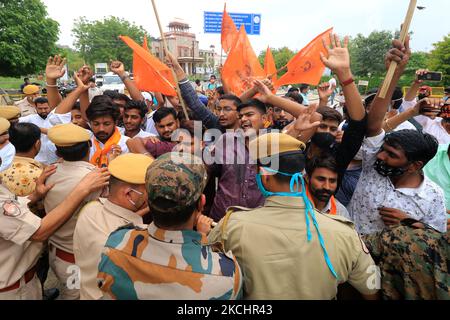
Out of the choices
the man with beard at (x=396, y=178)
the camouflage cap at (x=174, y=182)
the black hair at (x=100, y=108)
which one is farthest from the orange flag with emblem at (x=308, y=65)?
the camouflage cap at (x=174, y=182)

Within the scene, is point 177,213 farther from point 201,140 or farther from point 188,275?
point 201,140

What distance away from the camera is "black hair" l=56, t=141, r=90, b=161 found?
2111 mm

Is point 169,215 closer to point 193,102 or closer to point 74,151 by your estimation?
point 74,151

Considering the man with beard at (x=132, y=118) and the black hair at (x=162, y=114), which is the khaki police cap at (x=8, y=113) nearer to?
the man with beard at (x=132, y=118)

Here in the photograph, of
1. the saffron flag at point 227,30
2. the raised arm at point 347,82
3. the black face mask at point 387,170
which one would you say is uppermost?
the saffron flag at point 227,30

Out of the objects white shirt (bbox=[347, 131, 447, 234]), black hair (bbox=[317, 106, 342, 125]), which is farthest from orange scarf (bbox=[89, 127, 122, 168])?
white shirt (bbox=[347, 131, 447, 234])

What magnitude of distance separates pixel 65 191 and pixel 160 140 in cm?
135

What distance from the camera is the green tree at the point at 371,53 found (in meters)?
43.6

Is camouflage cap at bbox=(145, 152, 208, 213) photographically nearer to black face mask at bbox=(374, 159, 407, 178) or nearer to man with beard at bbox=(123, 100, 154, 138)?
black face mask at bbox=(374, 159, 407, 178)

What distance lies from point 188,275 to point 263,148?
0.80 metres

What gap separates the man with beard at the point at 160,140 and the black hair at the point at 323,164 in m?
1.47

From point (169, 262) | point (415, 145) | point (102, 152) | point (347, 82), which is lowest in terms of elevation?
point (169, 262)

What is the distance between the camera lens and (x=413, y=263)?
1445mm

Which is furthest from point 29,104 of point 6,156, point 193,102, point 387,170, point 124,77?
point 387,170
